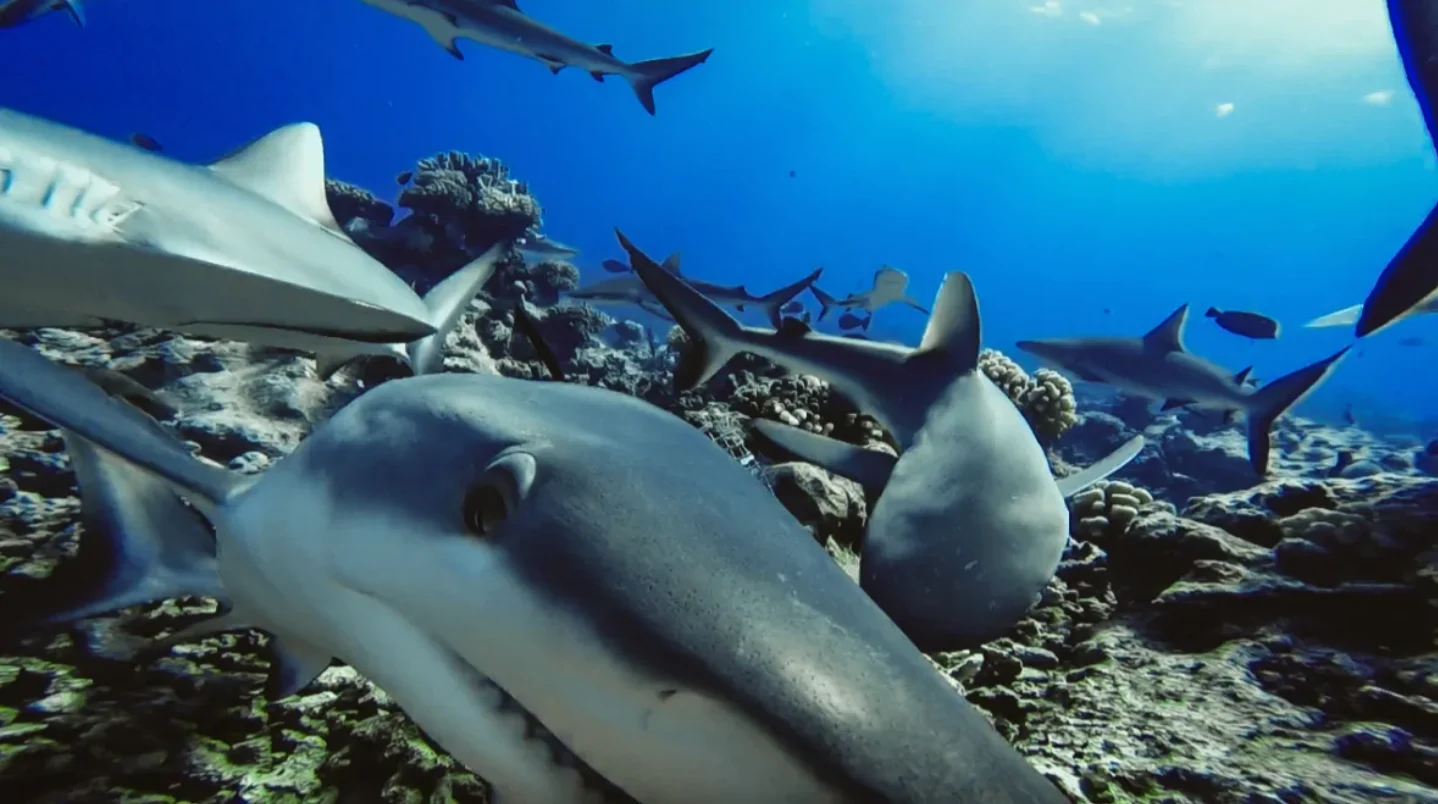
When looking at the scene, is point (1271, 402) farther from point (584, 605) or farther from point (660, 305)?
point (584, 605)

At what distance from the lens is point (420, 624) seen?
1037 mm

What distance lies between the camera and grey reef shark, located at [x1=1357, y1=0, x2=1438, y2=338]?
6.59 feet

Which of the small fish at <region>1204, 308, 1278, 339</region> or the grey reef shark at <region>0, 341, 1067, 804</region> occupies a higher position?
the small fish at <region>1204, 308, 1278, 339</region>

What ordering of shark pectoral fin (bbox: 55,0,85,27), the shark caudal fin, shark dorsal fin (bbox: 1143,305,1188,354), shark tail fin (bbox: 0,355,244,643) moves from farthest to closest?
shark pectoral fin (bbox: 55,0,85,27)
shark dorsal fin (bbox: 1143,305,1188,354)
the shark caudal fin
shark tail fin (bbox: 0,355,244,643)

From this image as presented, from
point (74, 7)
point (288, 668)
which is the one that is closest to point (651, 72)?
point (74, 7)

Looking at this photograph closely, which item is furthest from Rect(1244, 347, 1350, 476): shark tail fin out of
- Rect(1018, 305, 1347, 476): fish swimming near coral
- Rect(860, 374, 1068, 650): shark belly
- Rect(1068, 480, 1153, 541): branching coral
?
Rect(860, 374, 1068, 650): shark belly

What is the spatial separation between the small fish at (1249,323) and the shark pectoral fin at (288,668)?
487 inches

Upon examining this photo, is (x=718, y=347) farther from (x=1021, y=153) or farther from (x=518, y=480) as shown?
(x=1021, y=153)

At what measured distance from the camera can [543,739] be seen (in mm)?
987

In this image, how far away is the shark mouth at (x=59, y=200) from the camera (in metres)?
1.78

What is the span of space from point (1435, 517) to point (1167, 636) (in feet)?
5.34

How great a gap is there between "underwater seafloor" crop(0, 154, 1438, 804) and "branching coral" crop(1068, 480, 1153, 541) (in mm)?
18

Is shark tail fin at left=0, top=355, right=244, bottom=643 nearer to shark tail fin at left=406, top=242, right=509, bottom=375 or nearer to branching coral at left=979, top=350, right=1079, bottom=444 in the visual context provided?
shark tail fin at left=406, top=242, right=509, bottom=375

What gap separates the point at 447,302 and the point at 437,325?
286mm
